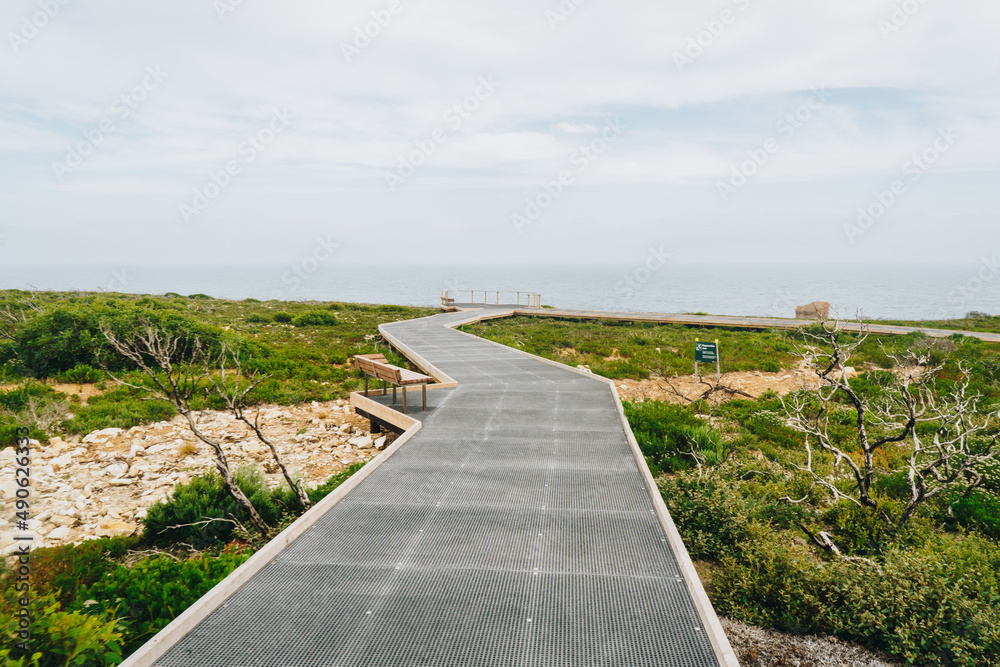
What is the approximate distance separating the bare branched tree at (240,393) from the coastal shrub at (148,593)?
1635 millimetres

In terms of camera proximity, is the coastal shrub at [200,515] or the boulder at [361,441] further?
the boulder at [361,441]

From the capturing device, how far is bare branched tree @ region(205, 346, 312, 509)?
20.7ft

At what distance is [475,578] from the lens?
4098mm

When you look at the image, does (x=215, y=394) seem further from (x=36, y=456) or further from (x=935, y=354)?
(x=935, y=354)

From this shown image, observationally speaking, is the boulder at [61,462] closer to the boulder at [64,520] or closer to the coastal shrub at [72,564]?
the boulder at [64,520]

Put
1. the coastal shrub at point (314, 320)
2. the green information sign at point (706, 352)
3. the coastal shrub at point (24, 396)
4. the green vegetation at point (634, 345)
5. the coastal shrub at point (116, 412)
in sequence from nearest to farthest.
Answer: the coastal shrub at point (116, 412)
the coastal shrub at point (24, 396)
the green information sign at point (706, 352)
the green vegetation at point (634, 345)
the coastal shrub at point (314, 320)

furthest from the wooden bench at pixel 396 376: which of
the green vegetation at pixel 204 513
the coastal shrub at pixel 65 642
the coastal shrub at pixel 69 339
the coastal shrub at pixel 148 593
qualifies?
the coastal shrub at pixel 69 339

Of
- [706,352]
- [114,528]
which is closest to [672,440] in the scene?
[706,352]

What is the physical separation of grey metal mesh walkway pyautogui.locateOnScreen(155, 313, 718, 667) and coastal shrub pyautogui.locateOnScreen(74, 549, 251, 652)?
2.25ft

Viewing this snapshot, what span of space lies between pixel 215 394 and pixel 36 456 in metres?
3.71

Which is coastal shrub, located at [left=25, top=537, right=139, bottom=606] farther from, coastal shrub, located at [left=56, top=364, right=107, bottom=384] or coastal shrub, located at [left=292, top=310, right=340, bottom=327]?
coastal shrub, located at [left=292, top=310, right=340, bottom=327]

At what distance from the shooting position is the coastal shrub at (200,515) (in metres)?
6.07

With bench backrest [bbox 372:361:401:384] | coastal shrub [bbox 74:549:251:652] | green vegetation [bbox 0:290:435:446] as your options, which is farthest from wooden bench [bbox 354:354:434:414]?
coastal shrub [bbox 74:549:251:652]

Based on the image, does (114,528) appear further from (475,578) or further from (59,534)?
(475,578)
